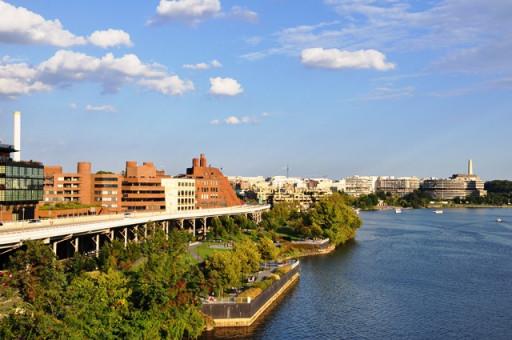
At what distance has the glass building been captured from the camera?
6531 cm

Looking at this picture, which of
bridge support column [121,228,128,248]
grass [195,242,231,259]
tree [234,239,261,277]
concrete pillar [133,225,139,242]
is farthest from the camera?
concrete pillar [133,225,139,242]

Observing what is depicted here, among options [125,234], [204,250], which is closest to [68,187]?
[125,234]

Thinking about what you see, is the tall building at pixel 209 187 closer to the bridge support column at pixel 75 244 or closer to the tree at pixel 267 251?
the tree at pixel 267 251

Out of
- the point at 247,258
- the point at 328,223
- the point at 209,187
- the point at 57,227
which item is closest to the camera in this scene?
the point at 57,227

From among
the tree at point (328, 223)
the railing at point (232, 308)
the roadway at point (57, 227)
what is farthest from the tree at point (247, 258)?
the tree at point (328, 223)

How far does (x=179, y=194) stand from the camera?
370 feet

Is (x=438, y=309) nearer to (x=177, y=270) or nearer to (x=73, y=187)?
(x=177, y=270)

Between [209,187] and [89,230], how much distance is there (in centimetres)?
7032

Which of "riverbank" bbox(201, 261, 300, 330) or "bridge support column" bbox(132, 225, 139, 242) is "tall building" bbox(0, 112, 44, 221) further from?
"riverbank" bbox(201, 261, 300, 330)

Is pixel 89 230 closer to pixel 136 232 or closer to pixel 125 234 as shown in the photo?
pixel 125 234

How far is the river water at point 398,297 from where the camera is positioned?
42812mm

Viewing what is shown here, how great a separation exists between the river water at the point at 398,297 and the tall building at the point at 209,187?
42.3 m

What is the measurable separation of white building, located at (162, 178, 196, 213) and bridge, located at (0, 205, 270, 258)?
20.5ft

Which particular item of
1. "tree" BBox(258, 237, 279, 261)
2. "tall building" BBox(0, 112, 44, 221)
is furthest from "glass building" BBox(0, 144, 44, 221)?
"tree" BBox(258, 237, 279, 261)
